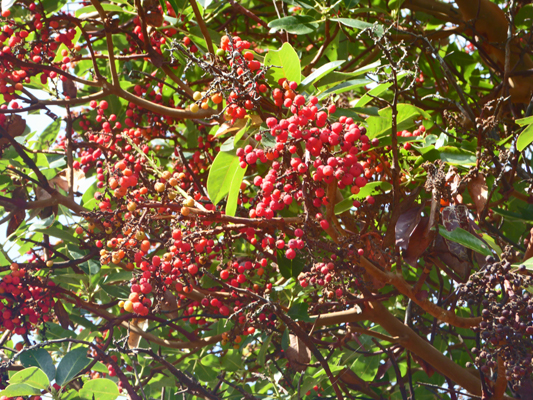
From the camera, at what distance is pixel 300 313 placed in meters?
2.44

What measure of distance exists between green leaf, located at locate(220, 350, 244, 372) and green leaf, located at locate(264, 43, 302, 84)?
1918 mm

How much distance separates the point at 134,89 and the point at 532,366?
8.99 ft

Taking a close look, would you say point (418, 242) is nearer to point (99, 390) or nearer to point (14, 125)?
point (99, 390)

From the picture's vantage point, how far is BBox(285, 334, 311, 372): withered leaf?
2.22m

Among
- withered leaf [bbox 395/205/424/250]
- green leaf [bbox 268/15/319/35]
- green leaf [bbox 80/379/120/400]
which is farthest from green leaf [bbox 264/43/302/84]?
green leaf [bbox 80/379/120/400]

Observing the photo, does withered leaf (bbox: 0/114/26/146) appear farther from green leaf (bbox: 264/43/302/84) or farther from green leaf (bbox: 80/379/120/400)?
green leaf (bbox: 264/43/302/84)

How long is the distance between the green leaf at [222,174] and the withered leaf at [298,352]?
0.85m

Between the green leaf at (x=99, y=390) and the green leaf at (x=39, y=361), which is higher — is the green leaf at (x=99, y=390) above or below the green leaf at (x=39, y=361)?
below

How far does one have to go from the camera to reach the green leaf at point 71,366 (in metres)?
2.12

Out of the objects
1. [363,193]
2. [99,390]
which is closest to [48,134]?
[99,390]

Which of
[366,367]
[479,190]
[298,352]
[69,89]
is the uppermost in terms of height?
[69,89]

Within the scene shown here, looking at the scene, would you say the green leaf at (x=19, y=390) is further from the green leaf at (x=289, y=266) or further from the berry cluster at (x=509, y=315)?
the berry cluster at (x=509, y=315)

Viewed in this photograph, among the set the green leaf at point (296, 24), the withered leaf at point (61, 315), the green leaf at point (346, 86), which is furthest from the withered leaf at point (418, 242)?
the withered leaf at point (61, 315)

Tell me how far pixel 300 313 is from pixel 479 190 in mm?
1066
